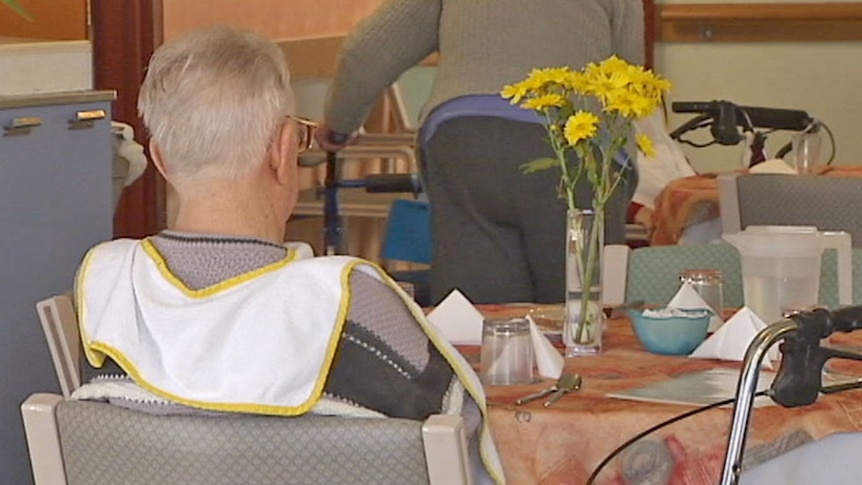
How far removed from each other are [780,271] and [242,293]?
1.06 meters

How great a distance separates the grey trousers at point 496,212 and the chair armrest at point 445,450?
1537 millimetres

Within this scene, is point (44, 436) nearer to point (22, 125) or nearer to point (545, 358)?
point (545, 358)

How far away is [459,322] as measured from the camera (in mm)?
2408

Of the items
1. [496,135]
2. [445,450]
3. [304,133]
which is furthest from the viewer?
[496,135]

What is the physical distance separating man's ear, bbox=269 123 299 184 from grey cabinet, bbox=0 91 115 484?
3.16ft

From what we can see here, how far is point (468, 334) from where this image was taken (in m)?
2.40

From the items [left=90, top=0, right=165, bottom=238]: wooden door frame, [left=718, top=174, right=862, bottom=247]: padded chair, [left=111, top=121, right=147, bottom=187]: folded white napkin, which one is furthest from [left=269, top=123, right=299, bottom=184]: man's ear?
[left=90, top=0, right=165, bottom=238]: wooden door frame

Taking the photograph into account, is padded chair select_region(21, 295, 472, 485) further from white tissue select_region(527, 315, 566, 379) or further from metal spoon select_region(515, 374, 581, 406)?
white tissue select_region(527, 315, 566, 379)

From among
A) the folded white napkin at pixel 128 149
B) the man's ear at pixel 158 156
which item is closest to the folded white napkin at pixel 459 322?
the man's ear at pixel 158 156

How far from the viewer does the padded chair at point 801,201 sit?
3453 mm

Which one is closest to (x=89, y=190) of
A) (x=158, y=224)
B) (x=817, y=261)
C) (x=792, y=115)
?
(x=817, y=261)

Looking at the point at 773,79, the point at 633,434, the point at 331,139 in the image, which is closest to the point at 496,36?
the point at 331,139

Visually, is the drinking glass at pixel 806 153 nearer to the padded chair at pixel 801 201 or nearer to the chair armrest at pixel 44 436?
the padded chair at pixel 801 201

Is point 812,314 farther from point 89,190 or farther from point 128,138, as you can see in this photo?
point 128,138
